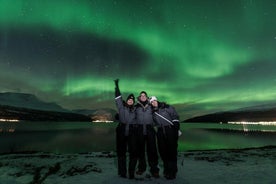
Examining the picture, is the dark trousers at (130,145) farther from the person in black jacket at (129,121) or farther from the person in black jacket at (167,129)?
the person in black jacket at (167,129)

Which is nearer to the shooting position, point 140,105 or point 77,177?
point 140,105

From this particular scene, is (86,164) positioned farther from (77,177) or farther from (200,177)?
(200,177)

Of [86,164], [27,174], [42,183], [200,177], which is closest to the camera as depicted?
[42,183]

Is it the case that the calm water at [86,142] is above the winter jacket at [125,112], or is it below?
below

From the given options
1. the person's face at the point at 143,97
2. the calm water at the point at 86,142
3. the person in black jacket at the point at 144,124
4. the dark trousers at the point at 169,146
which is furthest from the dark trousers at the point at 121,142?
the calm water at the point at 86,142

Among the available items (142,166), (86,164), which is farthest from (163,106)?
(86,164)

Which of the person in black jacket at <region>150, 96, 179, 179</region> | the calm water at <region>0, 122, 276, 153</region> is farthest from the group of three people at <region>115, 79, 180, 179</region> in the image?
the calm water at <region>0, 122, 276, 153</region>

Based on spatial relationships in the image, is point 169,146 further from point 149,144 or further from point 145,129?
point 145,129

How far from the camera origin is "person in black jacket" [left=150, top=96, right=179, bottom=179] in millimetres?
10703

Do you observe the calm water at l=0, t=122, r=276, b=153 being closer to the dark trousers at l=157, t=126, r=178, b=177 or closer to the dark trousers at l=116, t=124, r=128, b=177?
the dark trousers at l=116, t=124, r=128, b=177

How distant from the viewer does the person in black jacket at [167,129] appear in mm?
10703

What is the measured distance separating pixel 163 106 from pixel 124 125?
63.7 inches

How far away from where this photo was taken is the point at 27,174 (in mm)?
12312

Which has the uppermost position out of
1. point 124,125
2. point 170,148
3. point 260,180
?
point 124,125
